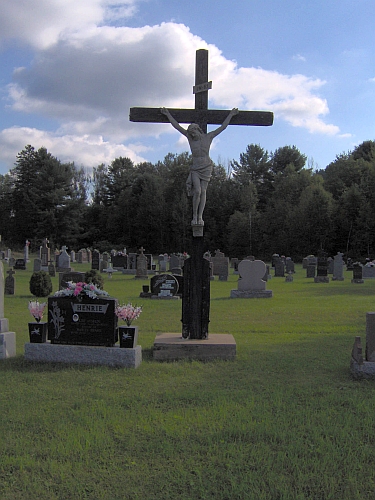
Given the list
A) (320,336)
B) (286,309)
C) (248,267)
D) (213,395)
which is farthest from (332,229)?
(213,395)

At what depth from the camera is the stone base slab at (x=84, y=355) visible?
6.63 m

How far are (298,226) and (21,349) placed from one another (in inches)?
2003

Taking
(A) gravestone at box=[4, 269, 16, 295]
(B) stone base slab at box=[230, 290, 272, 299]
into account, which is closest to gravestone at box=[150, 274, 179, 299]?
(B) stone base slab at box=[230, 290, 272, 299]

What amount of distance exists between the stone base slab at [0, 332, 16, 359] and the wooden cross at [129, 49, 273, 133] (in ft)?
13.2

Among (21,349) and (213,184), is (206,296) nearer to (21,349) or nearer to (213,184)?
(21,349)

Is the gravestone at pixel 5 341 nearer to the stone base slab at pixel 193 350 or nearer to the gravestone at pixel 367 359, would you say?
the stone base slab at pixel 193 350

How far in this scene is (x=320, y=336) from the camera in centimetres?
937

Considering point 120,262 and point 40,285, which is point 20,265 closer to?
point 120,262

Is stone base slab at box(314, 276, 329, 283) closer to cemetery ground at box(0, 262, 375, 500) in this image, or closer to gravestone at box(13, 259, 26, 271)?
cemetery ground at box(0, 262, 375, 500)

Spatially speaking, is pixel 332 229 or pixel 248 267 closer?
pixel 248 267

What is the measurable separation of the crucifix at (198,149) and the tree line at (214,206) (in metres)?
45.5

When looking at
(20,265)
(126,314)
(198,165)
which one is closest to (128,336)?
(126,314)

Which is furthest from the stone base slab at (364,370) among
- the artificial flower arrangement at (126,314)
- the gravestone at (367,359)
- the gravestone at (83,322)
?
the gravestone at (83,322)

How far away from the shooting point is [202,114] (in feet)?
25.0
